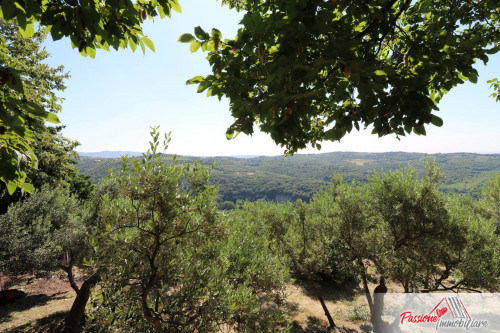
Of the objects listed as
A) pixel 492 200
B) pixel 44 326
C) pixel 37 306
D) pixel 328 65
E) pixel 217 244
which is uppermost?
pixel 328 65

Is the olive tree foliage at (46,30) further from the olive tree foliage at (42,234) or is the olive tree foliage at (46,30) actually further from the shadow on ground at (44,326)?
the shadow on ground at (44,326)

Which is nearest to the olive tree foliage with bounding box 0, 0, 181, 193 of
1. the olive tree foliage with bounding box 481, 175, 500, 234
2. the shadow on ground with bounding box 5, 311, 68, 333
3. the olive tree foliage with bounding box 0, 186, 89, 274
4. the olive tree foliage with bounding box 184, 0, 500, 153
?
the olive tree foliage with bounding box 184, 0, 500, 153

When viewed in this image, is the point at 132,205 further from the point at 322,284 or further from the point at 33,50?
the point at 322,284

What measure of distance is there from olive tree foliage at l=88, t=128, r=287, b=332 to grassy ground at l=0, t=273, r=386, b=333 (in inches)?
350

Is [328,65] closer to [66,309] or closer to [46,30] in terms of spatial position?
[46,30]

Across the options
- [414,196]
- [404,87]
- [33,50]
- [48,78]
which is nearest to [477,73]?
[404,87]

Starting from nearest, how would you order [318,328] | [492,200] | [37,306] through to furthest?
[318,328]
[37,306]
[492,200]

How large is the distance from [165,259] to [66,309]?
18448 millimetres

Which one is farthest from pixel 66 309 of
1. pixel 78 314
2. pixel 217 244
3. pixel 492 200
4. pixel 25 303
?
pixel 492 200

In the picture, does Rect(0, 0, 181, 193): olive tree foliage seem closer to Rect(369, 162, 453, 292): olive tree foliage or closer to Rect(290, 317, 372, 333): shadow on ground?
Rect(369, 162, 453, 292): olive tree foliage

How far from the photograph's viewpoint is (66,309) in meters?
17.9

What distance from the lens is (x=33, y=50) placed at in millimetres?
15211

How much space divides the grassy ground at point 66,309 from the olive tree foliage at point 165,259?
350 inches

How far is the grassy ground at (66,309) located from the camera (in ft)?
51.5
